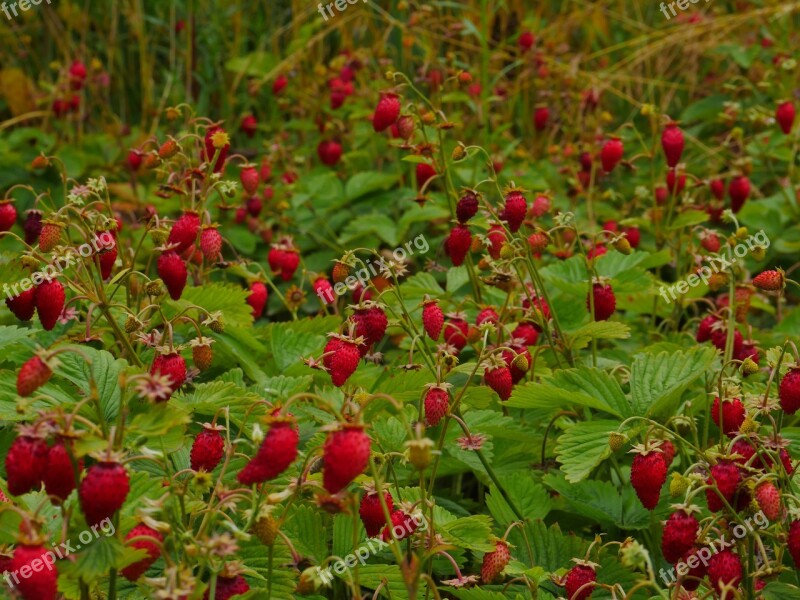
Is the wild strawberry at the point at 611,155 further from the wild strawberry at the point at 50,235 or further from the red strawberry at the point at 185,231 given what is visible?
the wild strawberry at the point at 50,235

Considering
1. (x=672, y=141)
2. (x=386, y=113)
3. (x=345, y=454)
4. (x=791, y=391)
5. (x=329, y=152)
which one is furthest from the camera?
(x=329, y=152)

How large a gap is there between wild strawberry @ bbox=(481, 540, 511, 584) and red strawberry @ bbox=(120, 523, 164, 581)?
0.63 m

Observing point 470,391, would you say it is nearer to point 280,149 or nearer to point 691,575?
point 691,575

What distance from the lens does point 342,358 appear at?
211 centimetres

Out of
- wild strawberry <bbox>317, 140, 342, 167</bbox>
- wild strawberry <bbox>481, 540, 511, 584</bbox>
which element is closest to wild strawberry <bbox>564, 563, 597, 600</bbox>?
wild strawberry <bbox>481, 540, 511, 584</bbox>

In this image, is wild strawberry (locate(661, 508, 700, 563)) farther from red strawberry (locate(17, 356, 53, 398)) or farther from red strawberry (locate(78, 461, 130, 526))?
red strawberry (locate(17, 356, 53, 398))

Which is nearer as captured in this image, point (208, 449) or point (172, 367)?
point (208, 449)

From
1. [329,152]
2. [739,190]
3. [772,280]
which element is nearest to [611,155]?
[739,190]

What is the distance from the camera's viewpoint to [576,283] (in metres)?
3.04

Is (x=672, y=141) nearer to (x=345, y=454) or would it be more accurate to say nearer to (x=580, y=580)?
(x=580, y=580)

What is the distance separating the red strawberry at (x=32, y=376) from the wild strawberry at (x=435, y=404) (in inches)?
27.9

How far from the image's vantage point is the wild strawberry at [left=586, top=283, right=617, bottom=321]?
9.18ft

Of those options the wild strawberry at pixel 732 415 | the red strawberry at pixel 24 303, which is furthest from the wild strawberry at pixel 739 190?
the red strawberry at pixel 24 303

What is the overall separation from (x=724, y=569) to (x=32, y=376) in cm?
113
